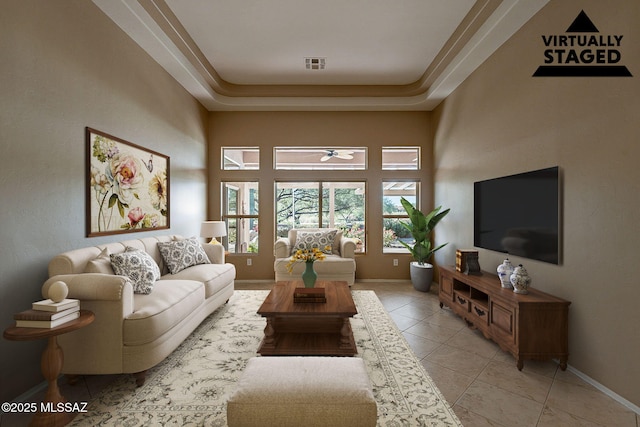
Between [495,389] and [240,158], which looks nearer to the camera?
[495,389]

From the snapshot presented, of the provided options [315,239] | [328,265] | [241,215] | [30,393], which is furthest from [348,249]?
[30,393]

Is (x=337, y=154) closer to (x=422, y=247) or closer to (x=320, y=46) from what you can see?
(x=320, y=46)

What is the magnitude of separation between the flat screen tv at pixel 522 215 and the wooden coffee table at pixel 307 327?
1802 mm

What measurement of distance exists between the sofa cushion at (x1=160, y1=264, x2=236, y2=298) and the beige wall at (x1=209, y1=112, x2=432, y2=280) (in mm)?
1757

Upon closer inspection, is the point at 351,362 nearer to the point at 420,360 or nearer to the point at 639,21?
the point at 420,360

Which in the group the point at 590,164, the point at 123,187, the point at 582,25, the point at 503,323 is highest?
the point at 582,25

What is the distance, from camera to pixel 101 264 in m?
2.29

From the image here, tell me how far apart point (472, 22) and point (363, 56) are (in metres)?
1.40

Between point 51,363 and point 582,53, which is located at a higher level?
point 582,53

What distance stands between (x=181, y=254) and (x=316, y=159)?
2940 millimetres

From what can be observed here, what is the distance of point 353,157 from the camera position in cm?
532

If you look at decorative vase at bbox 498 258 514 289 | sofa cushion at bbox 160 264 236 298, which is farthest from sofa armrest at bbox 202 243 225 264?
decorative vase at bbox 498 258 514 289

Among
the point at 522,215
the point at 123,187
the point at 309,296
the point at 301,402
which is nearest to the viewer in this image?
the point at 301,402

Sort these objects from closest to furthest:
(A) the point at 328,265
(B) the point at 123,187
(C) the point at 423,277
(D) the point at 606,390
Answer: (D) the point at 606,390, (B) the point at 123,187, (A) the point at 328,265, (C) the point at 423,277
